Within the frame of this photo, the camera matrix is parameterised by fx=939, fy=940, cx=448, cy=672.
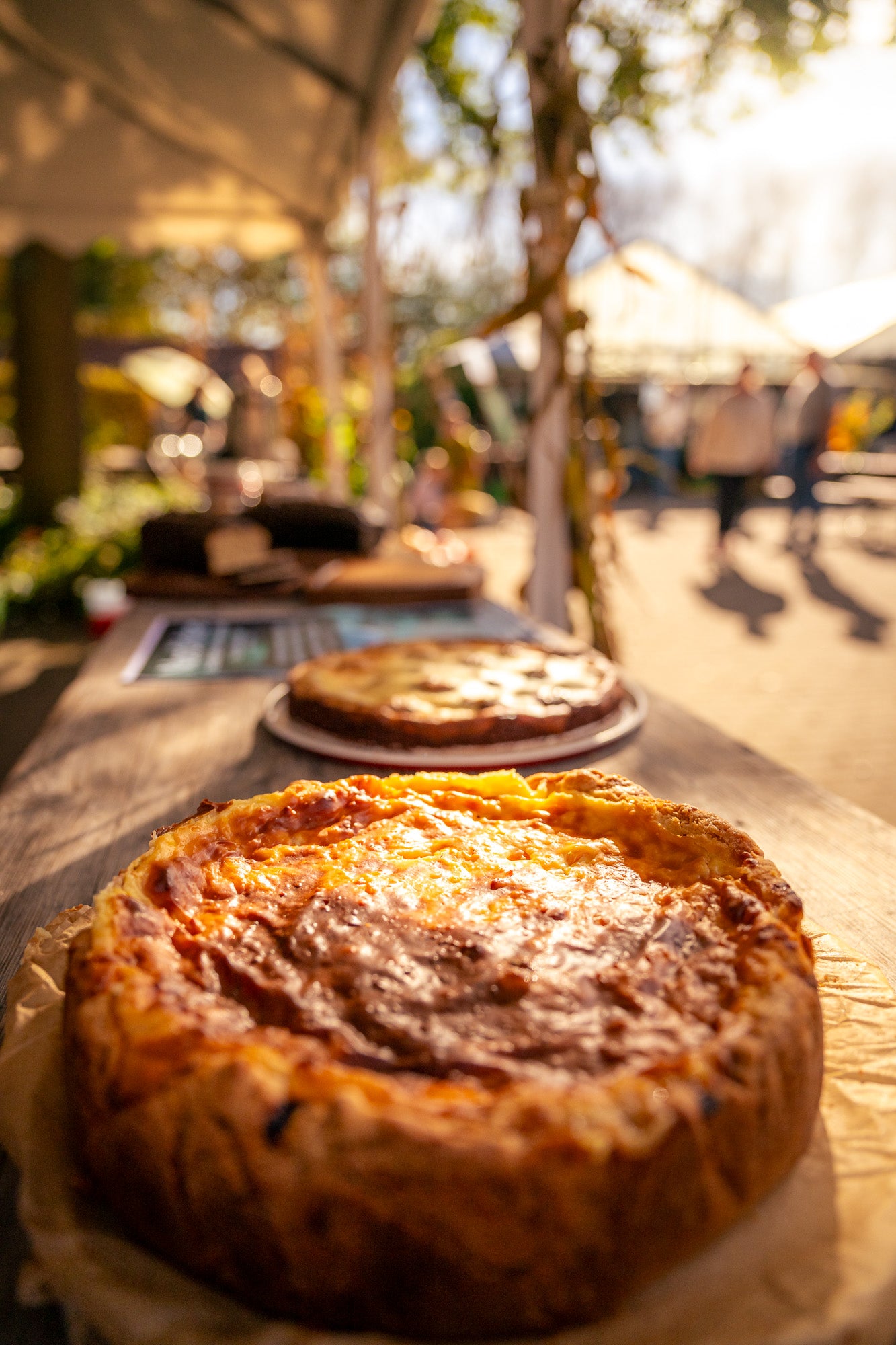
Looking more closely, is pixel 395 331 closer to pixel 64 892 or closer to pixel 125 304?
pixel 64 892

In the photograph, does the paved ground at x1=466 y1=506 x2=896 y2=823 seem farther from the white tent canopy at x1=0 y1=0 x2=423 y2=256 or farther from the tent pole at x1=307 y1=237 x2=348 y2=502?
the white tent canopy at x1=0 y1=0 x2=423 y2=256

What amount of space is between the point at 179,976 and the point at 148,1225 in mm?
217

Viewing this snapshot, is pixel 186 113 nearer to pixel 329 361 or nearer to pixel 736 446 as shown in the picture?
pixel 329 361

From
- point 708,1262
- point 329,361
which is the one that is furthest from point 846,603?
point 708,1262

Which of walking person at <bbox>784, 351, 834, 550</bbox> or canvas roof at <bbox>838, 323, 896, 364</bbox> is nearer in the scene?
walking person at <bbox>784, 351, 834, 550</bbox>

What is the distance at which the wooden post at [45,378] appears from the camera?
29.9ft

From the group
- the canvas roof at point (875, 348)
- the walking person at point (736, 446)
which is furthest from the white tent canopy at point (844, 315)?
the walking person at point (736, 446)

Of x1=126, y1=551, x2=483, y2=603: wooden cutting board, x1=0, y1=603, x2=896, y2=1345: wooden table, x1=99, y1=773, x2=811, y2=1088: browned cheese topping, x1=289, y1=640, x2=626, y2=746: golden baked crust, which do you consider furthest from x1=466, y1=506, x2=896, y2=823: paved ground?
x1=99, y1=773, x2=811, y2=1088: browned cheese topping

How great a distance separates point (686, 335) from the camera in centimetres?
1420

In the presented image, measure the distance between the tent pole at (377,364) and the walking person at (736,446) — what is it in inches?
197

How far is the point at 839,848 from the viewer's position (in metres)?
1.40

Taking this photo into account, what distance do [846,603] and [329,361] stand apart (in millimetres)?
4867

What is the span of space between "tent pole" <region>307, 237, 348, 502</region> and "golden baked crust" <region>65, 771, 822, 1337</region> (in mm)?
5750

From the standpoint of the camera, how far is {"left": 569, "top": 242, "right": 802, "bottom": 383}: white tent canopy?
364 inches
